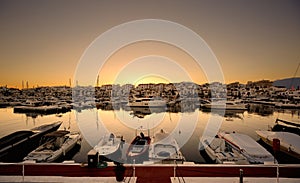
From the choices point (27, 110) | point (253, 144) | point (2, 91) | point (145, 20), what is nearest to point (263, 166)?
point (253, 144)

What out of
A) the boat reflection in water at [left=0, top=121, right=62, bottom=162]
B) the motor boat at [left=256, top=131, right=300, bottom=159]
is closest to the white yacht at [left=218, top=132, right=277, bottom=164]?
the motor boat at [left=256, top=131, right=300, bottom=159]

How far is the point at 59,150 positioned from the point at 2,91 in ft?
311

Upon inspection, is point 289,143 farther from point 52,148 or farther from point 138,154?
point 52,148

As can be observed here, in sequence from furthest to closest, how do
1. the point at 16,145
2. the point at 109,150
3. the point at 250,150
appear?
1. the point at 16,145
2. the point at 109,150
3. the point at 250,150

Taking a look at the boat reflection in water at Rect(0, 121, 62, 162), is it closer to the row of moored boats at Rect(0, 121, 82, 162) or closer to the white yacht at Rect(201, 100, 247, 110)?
the row of moored boats at Rect(0, 121, 82, 162)

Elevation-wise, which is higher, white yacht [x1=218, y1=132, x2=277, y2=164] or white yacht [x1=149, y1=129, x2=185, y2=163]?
white yacht [x1=149, y1=129, x2=185, y2=163]

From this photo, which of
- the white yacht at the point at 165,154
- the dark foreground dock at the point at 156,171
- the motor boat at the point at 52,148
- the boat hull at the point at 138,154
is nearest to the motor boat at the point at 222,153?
the white yacht at the point at 165,154

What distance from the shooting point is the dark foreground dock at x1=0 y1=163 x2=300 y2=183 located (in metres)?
5.60

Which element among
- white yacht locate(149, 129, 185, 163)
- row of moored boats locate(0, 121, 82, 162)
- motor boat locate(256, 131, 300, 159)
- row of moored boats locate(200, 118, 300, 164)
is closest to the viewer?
white yacht locate(149, 129, 185, 163)

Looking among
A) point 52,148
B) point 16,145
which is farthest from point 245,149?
point 16,145

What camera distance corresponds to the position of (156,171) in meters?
5.82

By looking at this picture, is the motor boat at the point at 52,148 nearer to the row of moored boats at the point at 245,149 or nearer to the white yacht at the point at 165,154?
the white yacht at the point at 165,154

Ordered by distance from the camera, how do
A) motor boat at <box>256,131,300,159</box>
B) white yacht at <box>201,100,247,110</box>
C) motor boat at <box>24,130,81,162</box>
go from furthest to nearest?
white yacht at <box>201,100,247,110</box> < motor boat at <box>256,131,300,159</box> < motor boat at <box>24,130,81,162</box>

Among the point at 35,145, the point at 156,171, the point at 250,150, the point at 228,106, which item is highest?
the point at 156,171
